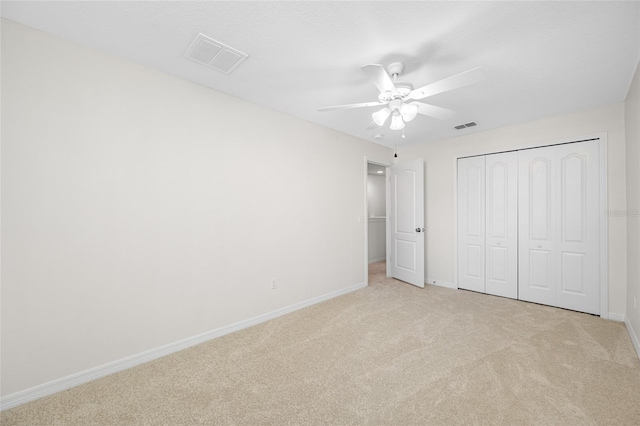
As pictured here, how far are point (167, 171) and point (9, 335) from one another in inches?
58.5

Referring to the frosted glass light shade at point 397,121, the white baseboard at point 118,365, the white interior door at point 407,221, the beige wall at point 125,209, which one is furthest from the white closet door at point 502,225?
the white baseboard at point 118,365

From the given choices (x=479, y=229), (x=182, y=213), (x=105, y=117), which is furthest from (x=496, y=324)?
(x=105, y=117)

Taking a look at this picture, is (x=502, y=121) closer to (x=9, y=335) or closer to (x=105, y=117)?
(x=105, y=117)

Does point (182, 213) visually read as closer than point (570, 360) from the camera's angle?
No

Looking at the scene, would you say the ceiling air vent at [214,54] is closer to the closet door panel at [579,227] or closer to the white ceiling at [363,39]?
the white ceiling at [363,39]

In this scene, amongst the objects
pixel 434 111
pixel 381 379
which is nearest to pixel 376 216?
pixel 434 111

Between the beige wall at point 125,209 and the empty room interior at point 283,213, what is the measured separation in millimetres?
14

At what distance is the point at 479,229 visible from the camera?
409 centimetres

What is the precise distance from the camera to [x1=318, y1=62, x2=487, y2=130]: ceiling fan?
1700 millimetres

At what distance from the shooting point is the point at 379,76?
1792 mm

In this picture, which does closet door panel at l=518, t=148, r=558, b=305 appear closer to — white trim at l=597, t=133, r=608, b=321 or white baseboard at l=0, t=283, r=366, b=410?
white trim at l=597, t=133, r=608, b=321

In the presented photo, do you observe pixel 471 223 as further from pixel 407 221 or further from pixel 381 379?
pixel 381 379

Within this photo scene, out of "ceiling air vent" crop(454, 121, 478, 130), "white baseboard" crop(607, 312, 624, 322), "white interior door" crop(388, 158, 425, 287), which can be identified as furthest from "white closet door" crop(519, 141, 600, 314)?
"white interior door" crop(388, 158, 425, 287)

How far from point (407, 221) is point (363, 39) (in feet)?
10.8
